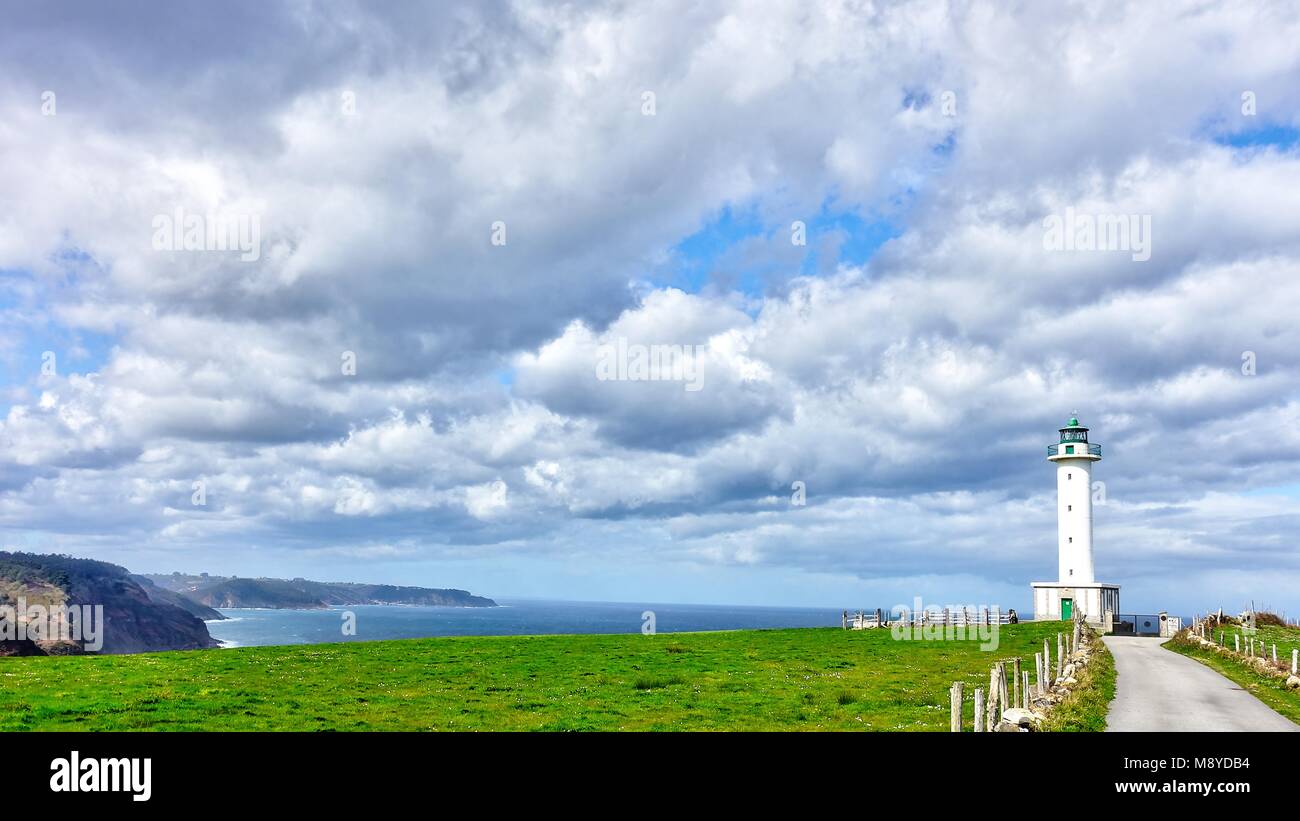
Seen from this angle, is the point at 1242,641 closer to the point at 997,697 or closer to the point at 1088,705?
the point at 1088,705

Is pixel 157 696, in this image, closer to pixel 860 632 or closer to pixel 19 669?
pixel 19 669

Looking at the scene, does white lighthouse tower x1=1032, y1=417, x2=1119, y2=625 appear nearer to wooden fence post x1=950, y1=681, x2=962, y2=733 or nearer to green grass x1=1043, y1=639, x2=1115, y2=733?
green grass x1=1043, y1=639, x2=1115, y2=733

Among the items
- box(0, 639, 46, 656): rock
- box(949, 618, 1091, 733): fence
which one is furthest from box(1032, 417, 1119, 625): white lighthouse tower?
box(0, 639, 46, 656): rock

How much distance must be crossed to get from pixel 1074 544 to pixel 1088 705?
64.1m

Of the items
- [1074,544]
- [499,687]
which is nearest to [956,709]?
[499,687]

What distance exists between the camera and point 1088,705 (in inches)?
1089

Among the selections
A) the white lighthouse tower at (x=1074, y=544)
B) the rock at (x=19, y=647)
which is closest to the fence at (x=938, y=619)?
the white lighthouse tower at (x=1074, y=544)

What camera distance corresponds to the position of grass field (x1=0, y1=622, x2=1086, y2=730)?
82.5 feet

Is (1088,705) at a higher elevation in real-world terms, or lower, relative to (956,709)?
lower

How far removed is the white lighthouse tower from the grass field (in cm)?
3510
